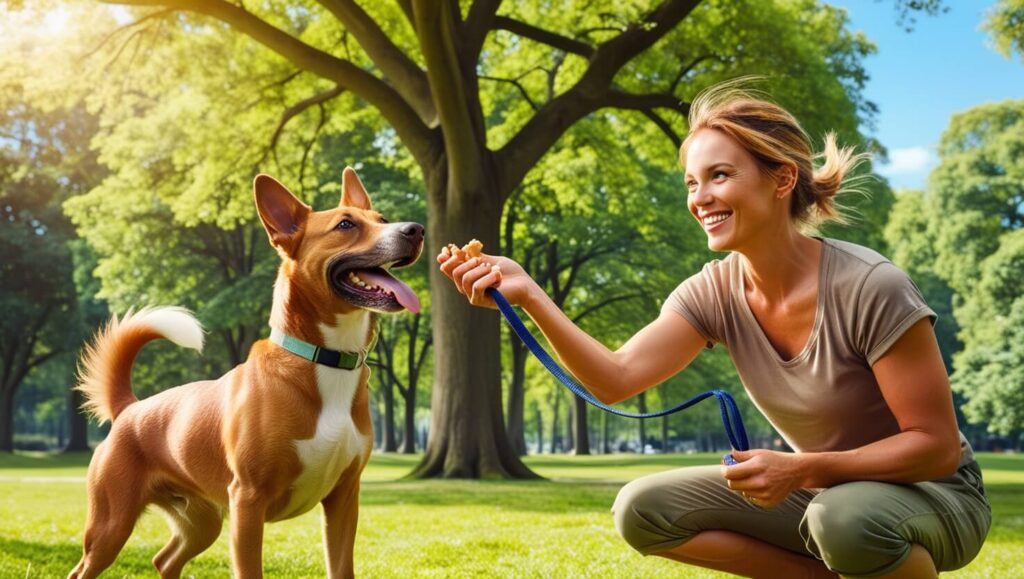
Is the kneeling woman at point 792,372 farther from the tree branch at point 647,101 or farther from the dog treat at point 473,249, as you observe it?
the tree branch at point 647,101

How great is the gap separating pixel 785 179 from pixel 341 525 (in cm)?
231

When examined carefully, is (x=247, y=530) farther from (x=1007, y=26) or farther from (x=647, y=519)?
(x=1007, y=26)

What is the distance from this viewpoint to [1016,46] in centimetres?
1778

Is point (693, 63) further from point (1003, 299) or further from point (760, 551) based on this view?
point (1003, 299)

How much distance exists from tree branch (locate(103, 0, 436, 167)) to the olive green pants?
12414 millimetres

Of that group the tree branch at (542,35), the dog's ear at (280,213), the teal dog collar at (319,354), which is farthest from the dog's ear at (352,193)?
the tree branch at (542,35)

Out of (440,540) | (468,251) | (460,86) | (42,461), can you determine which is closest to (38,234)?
(42,461)

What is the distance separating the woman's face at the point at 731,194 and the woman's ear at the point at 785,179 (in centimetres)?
1

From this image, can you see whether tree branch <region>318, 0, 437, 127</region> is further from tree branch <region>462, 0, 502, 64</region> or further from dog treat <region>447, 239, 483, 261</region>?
dog treat <region>447, 239, 483, 261</region>

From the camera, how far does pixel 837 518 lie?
3.28 metres

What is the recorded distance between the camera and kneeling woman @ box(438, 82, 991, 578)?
3.31 m

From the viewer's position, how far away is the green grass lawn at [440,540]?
6355 millimetres

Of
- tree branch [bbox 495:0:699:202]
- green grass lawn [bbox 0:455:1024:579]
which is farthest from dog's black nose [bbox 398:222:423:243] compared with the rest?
tree branch [bbox 495:0:699:202]

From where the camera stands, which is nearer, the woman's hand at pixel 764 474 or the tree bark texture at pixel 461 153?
the woman's hand at pixel 764 474
